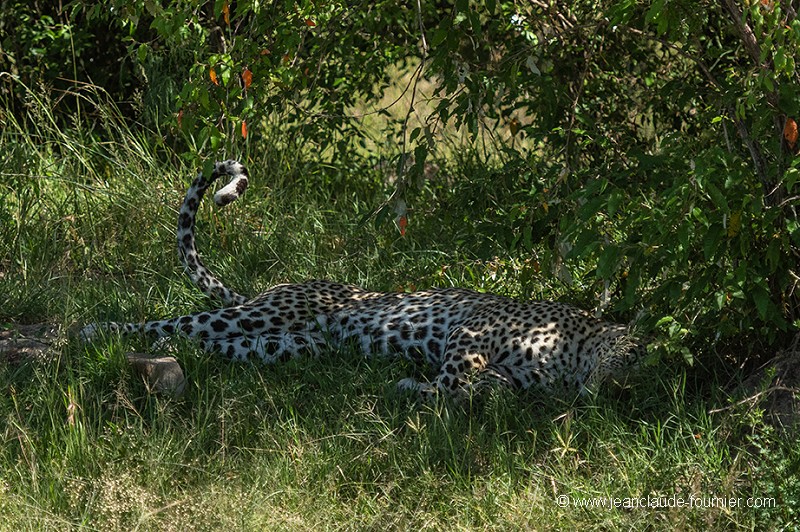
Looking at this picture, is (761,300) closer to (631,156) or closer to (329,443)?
(631,156)

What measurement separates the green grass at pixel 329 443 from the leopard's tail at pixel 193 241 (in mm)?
198

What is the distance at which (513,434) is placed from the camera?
5.00 meters

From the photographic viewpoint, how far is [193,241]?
21.4 feet

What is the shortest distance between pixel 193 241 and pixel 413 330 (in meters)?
1.37

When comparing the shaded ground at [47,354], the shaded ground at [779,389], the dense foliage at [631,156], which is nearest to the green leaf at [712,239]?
the dense foliage at [631,156]

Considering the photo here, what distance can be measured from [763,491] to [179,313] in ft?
11.6

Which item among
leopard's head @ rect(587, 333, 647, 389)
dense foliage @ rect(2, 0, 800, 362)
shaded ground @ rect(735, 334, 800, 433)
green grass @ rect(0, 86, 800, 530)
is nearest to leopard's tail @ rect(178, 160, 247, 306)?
green grass @ rect(0, 86, 800, 530)

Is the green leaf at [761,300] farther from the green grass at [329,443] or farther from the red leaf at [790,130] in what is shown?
the red leaf at [790,130]

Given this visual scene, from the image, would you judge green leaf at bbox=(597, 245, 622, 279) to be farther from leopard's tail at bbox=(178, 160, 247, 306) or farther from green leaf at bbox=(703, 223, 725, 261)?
leopard's tail at bbox=(178, 160, 247, 306)

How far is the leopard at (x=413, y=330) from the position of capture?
18.6ft

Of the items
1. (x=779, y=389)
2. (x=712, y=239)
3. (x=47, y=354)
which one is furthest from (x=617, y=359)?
(x=47, y=354)

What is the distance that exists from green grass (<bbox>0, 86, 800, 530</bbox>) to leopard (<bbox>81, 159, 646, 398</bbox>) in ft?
0.61

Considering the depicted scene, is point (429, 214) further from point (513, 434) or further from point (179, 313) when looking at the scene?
point (513, 434)

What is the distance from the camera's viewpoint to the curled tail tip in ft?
20.0
